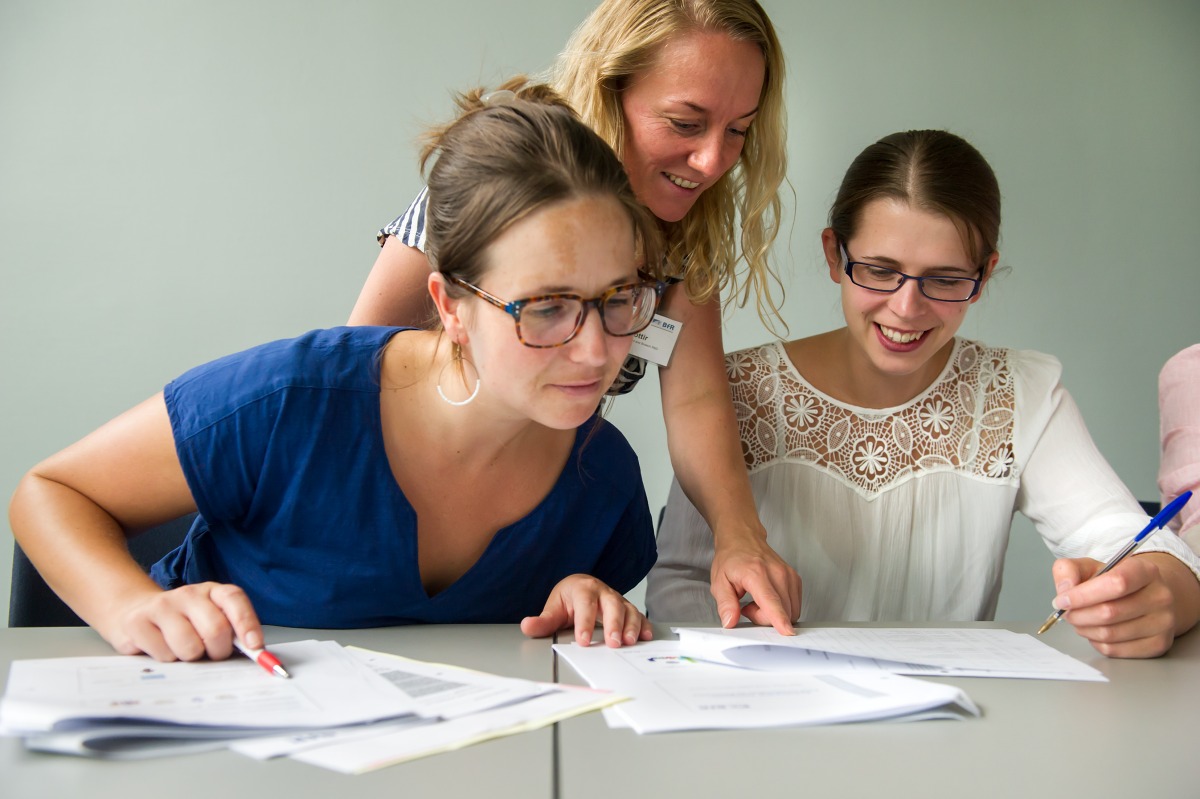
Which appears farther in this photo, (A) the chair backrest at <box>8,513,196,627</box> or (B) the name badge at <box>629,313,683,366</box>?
(B) the name badge at <box>629,313,683,366</box>

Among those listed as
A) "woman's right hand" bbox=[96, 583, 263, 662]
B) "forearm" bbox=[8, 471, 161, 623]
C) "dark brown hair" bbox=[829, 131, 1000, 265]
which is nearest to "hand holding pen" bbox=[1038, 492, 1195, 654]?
"dark brown hair" bbox=[829, 131, 1000, 265]

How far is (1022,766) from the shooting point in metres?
0.82

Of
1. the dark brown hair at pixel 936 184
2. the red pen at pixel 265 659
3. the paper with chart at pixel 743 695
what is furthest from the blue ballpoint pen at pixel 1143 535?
the red pen at pixel 265 659

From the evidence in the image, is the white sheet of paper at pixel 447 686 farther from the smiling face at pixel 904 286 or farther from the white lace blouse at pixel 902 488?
the smiling face at pixel 904 286

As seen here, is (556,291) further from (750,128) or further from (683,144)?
(750,128)

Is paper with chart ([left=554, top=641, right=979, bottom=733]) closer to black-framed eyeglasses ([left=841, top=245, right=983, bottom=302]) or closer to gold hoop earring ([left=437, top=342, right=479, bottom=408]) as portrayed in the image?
gold hoop earring ([left=437, top=342, right=479, bottom=408])

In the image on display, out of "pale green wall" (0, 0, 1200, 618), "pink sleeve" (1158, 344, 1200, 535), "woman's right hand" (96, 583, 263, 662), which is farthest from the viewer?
"pale green wall" (0, 0, 1200, 618)

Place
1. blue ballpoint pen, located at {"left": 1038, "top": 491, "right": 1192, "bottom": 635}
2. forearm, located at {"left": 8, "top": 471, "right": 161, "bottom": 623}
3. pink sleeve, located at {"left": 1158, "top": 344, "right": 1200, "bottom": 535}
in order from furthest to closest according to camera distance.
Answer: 1. pink sleeve, located at {"left": 1158, "top": 344, "right": 1200, "bottom": 535}
2. blue ballpoint pen, located at {"left": 1038, "top": 491, "right": 1192, "bottom": 635}
3. forearm, located at {"left": 8, "top": 471, "right": 161, "bottom": 623}

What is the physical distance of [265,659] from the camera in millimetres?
961

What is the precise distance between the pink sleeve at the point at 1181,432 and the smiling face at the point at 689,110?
3.27 ft

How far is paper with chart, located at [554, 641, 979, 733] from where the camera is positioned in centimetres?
88

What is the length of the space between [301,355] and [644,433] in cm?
181

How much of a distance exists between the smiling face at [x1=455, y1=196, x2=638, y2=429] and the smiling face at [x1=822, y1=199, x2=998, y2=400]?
2.18 feet

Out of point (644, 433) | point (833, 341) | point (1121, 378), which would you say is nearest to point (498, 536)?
point (833, 341)
